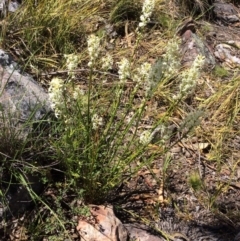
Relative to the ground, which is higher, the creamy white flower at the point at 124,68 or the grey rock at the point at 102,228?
the creamy white flower at the point at 124,68

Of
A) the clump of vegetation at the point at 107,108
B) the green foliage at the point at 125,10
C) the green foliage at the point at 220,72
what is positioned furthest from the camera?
the green foliage at the point at 125,10

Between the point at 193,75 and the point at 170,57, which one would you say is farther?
the point at 170,57

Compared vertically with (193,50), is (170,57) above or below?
above

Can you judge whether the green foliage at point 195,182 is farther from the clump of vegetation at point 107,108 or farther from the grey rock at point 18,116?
the grey rock at point 18,116

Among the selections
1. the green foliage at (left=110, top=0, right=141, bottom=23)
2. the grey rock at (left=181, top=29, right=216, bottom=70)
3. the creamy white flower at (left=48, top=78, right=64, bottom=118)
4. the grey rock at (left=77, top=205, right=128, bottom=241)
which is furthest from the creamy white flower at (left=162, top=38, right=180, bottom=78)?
the green foliage at (left=110, top=0, right=141, bottom=23)

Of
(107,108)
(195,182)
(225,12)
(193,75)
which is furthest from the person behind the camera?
(225,12)

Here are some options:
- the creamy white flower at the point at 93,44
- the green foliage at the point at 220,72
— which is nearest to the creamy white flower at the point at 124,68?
the creamy white flower at the point at 93,44

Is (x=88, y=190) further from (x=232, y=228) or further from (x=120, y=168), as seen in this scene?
(x=232, y=228)

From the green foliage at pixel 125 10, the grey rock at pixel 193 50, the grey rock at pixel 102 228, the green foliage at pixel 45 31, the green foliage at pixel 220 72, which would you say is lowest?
the green foliage at pixel 220 72

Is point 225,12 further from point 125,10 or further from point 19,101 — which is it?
point 19,101

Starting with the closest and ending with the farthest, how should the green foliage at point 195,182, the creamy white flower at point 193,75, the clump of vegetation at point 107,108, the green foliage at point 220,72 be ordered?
the creamy white flower at point 193,75 < the clump of vegetation at point 107,108 < the green foliage at point 195,182 < the green foliage at point 220,72

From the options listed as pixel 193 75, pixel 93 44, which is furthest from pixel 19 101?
pixel 193 75

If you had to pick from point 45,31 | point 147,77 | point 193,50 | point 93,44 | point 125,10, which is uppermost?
point 93,44

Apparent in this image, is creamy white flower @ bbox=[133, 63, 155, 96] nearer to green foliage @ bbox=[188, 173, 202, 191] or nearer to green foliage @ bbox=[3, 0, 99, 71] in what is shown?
green foliage @ bbox=[188, 173, 202, 191]
